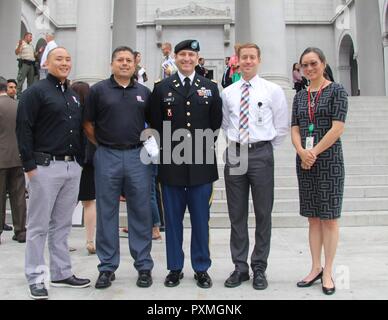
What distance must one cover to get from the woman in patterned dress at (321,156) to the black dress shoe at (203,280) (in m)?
0.86

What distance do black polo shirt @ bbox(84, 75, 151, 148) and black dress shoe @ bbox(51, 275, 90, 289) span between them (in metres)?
1.35

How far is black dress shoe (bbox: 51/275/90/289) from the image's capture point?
396cm

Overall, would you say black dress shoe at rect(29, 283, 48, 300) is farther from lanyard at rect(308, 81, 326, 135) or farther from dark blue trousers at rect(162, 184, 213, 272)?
lanyard at rect(308, 81, 326, 135)

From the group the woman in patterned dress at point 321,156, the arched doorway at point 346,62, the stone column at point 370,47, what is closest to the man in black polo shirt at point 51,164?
the woman in patterned dress at point 321,156

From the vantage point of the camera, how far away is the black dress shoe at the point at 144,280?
13.0ft

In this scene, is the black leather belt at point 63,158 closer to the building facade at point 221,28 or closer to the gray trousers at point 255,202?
the gray trousers at point 255,202

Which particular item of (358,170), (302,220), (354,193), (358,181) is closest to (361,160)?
(358,170)

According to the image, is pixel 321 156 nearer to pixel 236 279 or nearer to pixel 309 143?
pixel 309 143

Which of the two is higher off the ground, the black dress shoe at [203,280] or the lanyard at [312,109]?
the lanyard at [312,109]

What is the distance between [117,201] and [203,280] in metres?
1.16

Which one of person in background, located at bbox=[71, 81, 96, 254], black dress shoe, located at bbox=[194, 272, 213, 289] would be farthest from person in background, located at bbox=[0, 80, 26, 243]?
black dress shoe, located at bbox=[194, 272, 213, 289]
